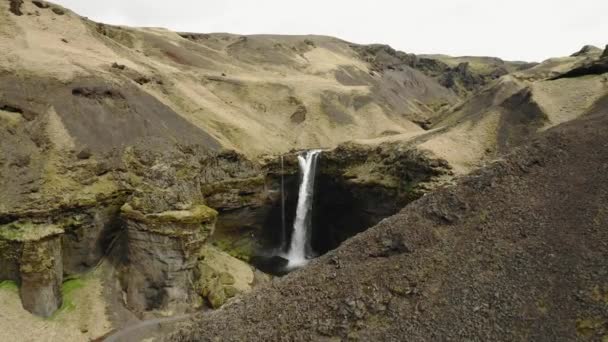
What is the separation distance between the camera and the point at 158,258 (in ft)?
92.8

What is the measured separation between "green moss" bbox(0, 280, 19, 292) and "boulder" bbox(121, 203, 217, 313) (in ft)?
19.7

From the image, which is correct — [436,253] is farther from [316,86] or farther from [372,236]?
[316,86]

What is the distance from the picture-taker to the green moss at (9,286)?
24.5 m

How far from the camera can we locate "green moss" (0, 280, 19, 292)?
965 inches

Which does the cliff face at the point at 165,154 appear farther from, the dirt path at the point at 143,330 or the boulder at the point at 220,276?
the dirt path at the point at 143,330

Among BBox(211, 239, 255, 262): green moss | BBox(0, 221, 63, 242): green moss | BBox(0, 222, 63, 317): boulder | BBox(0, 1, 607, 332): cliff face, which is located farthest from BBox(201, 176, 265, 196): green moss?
BBox(0, 222, 63, 317): boulder

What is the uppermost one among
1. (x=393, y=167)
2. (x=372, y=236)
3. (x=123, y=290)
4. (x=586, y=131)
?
(x=586, y=131)

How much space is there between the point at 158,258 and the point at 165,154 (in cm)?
829

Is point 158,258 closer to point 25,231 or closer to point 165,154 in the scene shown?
point 25,231

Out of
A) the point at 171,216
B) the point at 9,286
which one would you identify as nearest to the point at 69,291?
the point at 9,286

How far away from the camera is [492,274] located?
45.9 ft

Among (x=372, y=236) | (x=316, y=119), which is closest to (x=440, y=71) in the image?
(x=316, y=119)

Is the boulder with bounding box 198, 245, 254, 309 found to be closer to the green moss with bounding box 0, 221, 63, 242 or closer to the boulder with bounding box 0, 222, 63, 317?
the boulder with bounding box 0, 222, 63, 317

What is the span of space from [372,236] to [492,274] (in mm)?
4575
